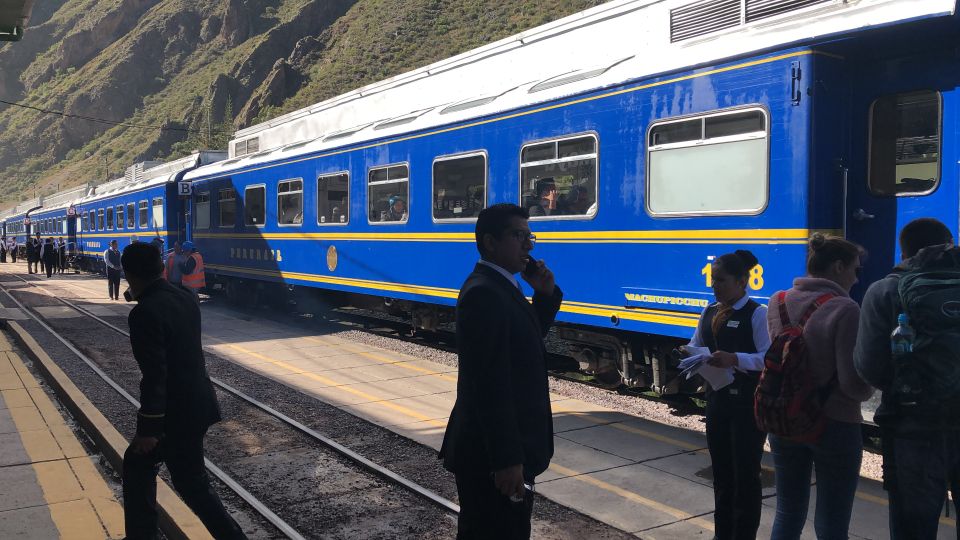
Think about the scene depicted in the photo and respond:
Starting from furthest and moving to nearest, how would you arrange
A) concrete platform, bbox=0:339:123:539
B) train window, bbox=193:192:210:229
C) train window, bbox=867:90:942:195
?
train window, bbox=193:192:210:229 → train window, bbox=867:90:942:195 → concrete platform, bbox=0:339:123:539

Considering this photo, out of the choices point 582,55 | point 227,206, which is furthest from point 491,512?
point 227,206

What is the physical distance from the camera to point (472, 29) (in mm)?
67625

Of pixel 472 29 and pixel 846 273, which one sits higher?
pixel 472 29

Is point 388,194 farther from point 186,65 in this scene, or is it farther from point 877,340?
point 186,65

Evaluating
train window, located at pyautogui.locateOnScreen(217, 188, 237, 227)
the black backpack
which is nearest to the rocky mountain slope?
train window, located at pyautogui.locateOnScreen(217, 188, 237, 227)

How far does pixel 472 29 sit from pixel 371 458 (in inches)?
2549

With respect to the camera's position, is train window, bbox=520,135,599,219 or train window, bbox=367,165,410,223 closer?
train window, bbox=520,135,599,219

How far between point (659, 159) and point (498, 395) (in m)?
5.00

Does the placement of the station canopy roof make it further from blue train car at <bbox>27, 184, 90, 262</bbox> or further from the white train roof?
blue train car at <bbox>27, 184, 90, 262</bbox>

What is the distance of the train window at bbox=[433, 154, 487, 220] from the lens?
9.75m

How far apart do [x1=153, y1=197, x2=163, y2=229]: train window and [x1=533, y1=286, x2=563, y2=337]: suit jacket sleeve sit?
20.9 m

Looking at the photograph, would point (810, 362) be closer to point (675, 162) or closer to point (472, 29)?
point (675, 162)

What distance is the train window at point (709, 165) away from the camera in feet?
22.0

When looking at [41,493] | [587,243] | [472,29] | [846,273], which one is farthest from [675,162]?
[472,29]
